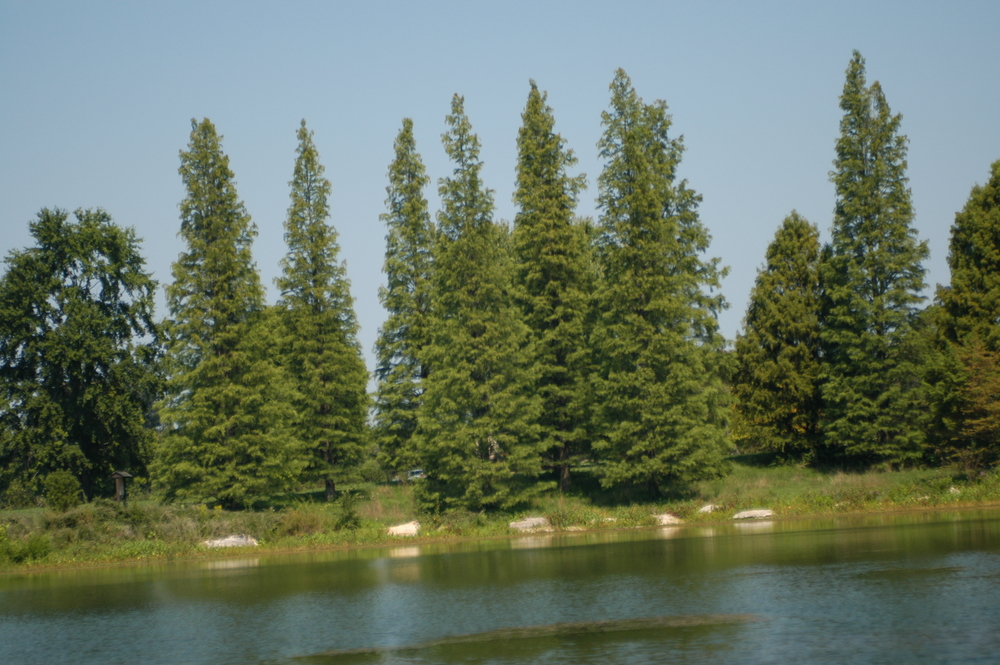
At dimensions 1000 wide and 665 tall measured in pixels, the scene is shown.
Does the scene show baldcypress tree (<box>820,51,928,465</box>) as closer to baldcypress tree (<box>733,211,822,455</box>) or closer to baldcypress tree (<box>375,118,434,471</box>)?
baldcypress tree (<box>733,211,822,455</box>)

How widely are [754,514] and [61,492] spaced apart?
29.3 meters

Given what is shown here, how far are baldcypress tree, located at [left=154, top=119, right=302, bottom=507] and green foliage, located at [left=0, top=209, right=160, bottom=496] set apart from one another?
4706 millimetres

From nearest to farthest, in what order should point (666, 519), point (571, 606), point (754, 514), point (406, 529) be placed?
1. point (571, 606)
2. point (754, 514)
3. point (666, 519)
4. point (406, 529)

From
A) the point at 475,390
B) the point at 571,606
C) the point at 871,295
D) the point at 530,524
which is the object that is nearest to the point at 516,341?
the point at 475,390

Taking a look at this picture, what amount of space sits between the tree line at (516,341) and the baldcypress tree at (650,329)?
13 centimetres

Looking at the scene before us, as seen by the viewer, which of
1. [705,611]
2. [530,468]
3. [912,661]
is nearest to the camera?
[912,661]

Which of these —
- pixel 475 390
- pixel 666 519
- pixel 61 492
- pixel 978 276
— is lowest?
pixel 666 519

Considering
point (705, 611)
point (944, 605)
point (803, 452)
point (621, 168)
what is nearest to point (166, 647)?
point (705, 611)

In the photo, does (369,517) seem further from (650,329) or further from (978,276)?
(978,276)

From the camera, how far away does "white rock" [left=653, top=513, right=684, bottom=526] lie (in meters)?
37.8

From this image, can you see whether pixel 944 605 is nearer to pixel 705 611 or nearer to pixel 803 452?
pixel 705 611

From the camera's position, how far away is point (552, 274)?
151ft

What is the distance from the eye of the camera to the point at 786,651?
46.7ft

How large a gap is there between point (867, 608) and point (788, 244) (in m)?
34.7
